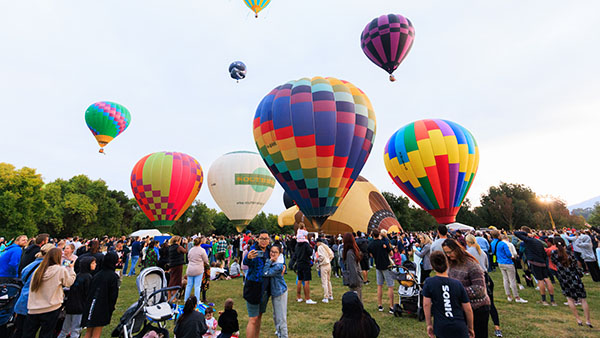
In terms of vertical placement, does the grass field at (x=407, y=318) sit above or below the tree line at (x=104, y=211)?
below

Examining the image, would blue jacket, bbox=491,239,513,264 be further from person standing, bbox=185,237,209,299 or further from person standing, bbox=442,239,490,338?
person standing, bbox=185,237,209,299

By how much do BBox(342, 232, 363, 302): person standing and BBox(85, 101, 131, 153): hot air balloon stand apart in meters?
28.9

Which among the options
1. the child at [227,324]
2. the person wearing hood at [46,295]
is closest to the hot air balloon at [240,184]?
the person wearing hood at [46,295]

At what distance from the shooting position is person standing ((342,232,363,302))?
19.3 ft

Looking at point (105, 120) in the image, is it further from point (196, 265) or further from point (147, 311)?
point (147, 311)

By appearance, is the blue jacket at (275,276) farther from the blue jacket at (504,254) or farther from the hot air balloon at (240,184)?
the hot air balloon at (240,184)

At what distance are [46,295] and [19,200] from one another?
37.1 m

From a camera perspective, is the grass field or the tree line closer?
the grass field

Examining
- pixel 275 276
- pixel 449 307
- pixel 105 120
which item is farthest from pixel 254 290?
pixel 105 120

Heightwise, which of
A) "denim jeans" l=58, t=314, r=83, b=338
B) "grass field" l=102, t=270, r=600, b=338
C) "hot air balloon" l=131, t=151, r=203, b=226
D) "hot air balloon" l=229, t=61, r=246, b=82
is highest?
"hot air balloon" l=229, t=61, r=246, b=82

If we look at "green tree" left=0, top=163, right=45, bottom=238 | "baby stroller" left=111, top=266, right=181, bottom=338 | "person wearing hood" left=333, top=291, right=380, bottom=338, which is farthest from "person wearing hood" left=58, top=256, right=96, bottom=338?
"green tree" left=0, top=163, right=45, bottom=238

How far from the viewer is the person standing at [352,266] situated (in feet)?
19.3

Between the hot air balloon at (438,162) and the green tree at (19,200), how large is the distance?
1470 inches

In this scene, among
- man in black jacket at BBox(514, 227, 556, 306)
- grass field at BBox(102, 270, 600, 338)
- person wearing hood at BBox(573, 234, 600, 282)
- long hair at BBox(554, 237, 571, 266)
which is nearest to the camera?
grass field at BBox(102, 270, 600, 338)
